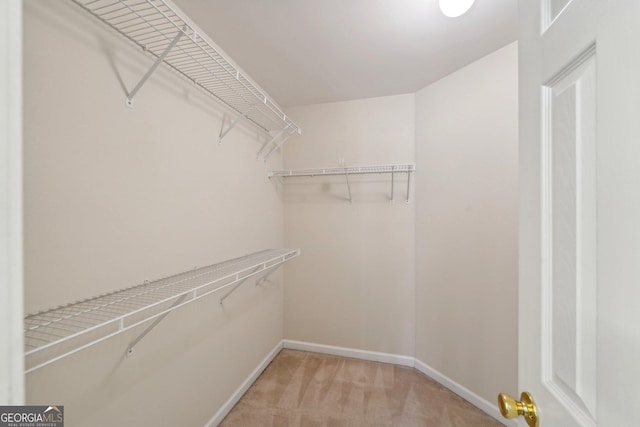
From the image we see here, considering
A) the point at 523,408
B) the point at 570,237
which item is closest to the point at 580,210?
the point at 570,237

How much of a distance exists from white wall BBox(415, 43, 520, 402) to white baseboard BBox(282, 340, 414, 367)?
163 millimetres

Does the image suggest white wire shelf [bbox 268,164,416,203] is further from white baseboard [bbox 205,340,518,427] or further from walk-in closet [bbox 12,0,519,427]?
white baseboard [bbox 205,340,518,427]

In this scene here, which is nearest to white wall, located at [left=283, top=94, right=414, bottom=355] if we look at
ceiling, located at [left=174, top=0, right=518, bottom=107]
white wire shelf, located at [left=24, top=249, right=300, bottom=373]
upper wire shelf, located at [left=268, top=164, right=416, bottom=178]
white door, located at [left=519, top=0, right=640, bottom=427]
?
upper wire shelf, located at [left=268, top=164, right=416, bottom=178]

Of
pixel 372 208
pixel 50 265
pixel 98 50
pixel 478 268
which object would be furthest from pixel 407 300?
pixel 98 50

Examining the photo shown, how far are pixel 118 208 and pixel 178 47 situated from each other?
75cm

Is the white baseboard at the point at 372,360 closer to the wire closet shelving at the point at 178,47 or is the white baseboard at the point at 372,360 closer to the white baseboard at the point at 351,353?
the white baseboard at the point at 351,353

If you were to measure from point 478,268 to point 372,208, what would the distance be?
0.94m

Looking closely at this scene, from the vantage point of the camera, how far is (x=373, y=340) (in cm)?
228

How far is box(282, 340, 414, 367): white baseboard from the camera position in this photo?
7.26 feet

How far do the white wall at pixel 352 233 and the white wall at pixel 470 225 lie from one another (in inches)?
5.8

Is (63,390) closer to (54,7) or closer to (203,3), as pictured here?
(54,7)

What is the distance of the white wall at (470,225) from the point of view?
1583 mm
